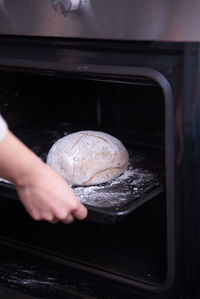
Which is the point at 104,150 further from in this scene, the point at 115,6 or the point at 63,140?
the point at 115,6

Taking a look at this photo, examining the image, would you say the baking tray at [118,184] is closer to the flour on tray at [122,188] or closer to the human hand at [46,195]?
the flour on tray at [122,188]

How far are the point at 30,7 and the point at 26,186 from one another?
1.35 feet

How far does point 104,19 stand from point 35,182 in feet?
1.10

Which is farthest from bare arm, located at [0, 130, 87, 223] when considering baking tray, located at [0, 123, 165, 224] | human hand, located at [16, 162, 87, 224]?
baking tray, located at [0, 123, 165, 224]

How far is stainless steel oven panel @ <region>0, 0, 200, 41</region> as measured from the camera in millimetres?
822

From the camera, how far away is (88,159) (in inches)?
44.9

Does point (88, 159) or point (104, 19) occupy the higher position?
point (104, 19)

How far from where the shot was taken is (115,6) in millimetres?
884

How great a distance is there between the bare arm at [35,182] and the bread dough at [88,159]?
1.10 feet

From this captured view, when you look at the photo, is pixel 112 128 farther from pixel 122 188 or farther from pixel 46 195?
pixel 46 195

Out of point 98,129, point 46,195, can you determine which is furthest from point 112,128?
point 46,195

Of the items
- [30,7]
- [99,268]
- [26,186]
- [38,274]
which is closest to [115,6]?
[30,7]

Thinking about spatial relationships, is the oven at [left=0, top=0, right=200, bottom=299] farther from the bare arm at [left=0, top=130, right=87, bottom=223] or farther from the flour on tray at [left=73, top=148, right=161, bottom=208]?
the bare arm at [left=0, top=130, right=87, bottom=223]

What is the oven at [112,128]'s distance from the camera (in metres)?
0.86
